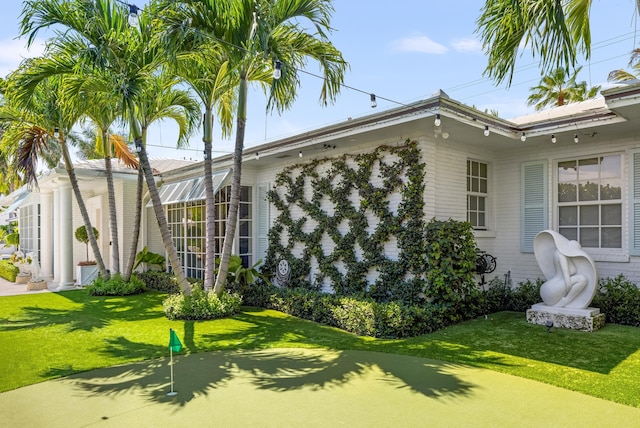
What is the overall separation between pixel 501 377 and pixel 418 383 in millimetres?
1052

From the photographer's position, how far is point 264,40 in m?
7.39

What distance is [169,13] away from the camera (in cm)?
767

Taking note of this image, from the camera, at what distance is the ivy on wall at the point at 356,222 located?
8422mm

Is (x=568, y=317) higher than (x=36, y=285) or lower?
higher

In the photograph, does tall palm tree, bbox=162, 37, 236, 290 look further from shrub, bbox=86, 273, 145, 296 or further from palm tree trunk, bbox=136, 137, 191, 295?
shrub, bbox=86, 273, 145, 296

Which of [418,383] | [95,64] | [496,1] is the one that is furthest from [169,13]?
[418,383]

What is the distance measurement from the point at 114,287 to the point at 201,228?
304cm

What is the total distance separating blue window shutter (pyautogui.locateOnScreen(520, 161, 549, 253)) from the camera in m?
9.33

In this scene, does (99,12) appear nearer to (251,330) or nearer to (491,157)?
(251,330)

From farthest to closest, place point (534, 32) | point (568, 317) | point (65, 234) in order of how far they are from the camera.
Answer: point (65, 234) < point (568, 317) < point (534, 32)

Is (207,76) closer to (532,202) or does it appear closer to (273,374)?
(273,374)

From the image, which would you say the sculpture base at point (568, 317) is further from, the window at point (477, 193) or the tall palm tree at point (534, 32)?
the tall palm tree at point (534, 32)

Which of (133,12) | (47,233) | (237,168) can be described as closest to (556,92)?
(237,168)

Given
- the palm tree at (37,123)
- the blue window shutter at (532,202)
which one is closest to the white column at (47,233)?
the palm tree at (37,123)
